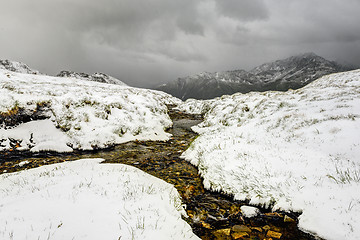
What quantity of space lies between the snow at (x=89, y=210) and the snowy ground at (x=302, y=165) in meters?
2.65

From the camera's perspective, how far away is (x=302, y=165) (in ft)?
19.0

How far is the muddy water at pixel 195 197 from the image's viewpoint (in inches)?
170

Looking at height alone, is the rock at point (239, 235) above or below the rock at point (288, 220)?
below

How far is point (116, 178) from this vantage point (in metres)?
6.20

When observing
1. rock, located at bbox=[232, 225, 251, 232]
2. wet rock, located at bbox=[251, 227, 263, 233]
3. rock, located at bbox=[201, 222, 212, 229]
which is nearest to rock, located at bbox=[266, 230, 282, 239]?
wet rock, located at bbox=[251, 227, 263, 233]

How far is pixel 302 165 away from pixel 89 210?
22.4 feet

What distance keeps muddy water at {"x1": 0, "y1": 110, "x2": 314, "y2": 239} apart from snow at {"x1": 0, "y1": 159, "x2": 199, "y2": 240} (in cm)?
77

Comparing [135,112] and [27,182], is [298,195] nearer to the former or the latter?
[27,182]

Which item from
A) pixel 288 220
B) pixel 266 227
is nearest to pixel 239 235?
pixel 266 227

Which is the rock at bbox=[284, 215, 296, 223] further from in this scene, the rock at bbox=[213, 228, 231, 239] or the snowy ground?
the rock at bbox=[213, 228, 231, 239]

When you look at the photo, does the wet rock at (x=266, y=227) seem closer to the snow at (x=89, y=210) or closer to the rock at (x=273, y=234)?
the rock at (x=273, y=234)

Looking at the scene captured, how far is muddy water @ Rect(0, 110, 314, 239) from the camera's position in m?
4.31

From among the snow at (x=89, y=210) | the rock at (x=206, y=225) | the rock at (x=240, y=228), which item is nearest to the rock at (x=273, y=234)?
the rock at (x=240, y=228)

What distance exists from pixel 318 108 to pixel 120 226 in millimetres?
11740
